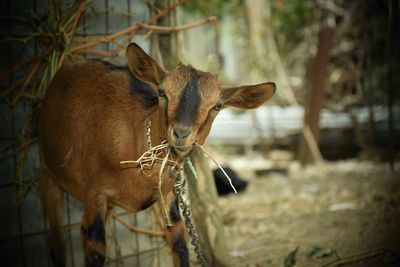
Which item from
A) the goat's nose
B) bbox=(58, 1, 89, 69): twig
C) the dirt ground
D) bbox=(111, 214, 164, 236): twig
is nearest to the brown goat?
the goat's nose

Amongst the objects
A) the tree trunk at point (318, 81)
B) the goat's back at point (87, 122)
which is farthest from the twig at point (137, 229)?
the tree trunk at point (318, 81)

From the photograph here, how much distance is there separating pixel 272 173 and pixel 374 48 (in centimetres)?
406

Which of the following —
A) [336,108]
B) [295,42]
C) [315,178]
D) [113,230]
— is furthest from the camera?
[295,42]

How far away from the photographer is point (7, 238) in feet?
13.9

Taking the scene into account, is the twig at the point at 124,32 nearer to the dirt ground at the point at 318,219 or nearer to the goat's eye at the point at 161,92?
the goat's eye at the point at 161,92

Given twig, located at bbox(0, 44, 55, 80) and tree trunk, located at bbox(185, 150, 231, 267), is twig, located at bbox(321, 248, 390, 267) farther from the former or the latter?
twig, located at bbox(0, 44, 55, 80)

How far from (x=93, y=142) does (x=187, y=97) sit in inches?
33.8

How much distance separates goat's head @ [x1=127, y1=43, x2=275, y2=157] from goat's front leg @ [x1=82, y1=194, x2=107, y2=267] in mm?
692

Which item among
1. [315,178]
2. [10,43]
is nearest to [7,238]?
[10,43]

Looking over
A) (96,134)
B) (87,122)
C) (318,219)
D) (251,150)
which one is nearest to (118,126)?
(96,134)

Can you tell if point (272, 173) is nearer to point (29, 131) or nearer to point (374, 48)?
point (374, 48)

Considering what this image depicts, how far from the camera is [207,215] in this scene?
4.64 metres

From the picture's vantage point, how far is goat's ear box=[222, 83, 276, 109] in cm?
343

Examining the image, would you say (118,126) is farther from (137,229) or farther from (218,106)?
(137,229)
